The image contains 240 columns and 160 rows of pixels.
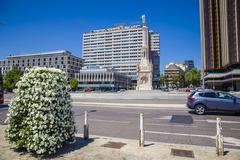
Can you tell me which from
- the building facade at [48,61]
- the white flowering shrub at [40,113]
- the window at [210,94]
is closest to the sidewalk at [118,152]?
the white flowering shrub at [40,113]

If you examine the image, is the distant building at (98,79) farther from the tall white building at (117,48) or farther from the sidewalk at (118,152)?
the sidewalk at (118,152)

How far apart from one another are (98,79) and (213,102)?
105m

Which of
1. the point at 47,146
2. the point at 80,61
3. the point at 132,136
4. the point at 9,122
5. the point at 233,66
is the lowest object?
the point at 132,136

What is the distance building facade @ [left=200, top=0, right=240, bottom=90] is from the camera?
245 ft

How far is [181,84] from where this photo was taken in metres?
143

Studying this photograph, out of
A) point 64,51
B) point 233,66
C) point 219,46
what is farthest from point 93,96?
point 64,51

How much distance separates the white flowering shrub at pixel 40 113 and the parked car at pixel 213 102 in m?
11.8

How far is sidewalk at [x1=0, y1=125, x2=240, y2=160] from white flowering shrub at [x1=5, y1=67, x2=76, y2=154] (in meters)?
0.43

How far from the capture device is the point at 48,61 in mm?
124062

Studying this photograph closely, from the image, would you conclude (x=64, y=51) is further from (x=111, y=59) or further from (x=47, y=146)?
(x=47, y=146)

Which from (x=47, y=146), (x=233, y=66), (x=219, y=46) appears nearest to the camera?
(x=47, y=146)

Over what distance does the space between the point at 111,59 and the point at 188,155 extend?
141m

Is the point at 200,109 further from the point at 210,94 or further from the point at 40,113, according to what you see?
the point at 40,113

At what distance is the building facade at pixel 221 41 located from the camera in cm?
7475
